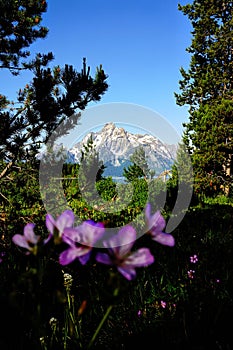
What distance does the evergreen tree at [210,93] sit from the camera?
11797mm

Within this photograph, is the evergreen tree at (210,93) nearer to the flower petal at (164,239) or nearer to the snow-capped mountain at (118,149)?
the snow-capped mountain at (118,149)

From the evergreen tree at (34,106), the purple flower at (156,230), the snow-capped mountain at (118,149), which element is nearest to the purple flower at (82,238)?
the purple flower at (156,230)

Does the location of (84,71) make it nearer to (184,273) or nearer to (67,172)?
(184,273)

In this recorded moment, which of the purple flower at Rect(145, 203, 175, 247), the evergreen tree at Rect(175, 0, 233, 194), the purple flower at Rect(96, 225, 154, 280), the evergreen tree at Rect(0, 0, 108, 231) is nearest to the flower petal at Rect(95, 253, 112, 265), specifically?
the purple flower at Rect(96, 225, 154, 280)

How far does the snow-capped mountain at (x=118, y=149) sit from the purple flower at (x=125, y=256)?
20.6ft

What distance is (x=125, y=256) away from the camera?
1.90ft

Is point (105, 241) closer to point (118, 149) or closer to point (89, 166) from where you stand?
point (89, 166)

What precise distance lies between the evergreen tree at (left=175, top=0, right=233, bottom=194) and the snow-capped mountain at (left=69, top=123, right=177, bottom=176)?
3486 mm

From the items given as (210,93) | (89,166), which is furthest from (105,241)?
(210,93)

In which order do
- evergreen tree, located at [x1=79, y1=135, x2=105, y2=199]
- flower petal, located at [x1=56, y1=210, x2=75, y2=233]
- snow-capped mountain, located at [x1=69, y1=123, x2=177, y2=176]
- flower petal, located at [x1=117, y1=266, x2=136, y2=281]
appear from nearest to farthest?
flower petal, located at [x1=117, y1=266, x2=136, y2=281] → flower petal, located at [x1=56, y1=210, x2=75, y2=233] → evergreen tree, located at [x1=79, y1=135, x2=105, y2=199] → snow-capped mountain, located at [x1=69, y1=123, x2=177, y2=176]

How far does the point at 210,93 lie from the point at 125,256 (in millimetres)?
16632

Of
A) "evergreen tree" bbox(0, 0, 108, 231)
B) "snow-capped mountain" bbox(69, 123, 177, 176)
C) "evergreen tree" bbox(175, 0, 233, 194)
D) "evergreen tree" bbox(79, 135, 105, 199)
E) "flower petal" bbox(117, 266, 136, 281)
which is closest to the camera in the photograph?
"flower petal" bbox(117, 266, 136, 281)

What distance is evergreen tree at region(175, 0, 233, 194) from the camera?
11.8m

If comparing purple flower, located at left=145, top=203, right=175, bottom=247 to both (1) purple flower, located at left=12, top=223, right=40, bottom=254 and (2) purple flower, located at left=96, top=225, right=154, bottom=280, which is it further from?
(1) purple flower, located at left=12, top=223, right=40, bottom=254
